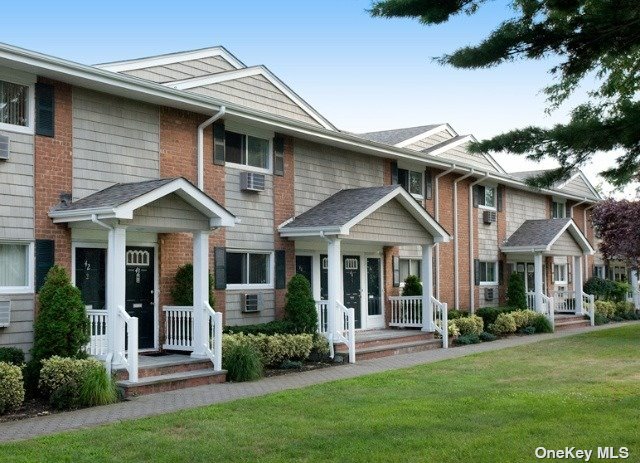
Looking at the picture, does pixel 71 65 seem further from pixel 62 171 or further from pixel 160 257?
pixel 160 257

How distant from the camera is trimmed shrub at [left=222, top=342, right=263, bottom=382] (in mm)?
14250

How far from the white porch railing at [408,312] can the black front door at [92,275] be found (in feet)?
30.8

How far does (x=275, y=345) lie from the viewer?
1555 cm

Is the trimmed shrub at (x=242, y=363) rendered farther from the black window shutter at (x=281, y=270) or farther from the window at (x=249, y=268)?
the black window shutter at (x=281, y=270)

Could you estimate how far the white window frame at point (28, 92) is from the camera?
12781 millimetres

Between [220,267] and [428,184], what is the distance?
9.07m

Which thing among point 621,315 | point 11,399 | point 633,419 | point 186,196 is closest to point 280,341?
point 186,196

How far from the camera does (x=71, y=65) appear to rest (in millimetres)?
13039

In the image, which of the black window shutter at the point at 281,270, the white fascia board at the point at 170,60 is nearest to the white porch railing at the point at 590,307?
the black window shutter at the point at 281,270

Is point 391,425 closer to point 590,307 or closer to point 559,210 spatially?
point 590,307

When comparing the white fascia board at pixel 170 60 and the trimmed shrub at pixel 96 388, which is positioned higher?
the white fascia board at pixel 170 60

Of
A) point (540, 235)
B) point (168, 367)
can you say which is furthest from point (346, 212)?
point (540, 235)

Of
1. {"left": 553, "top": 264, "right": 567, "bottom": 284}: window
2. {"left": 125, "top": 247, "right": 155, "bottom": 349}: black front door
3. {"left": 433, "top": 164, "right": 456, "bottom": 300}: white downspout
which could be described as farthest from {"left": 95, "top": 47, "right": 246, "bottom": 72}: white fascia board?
{"left": 553, "top": 264, "right": 567, "bottom": 284}: window

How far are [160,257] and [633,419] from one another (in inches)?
368
